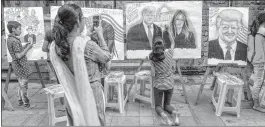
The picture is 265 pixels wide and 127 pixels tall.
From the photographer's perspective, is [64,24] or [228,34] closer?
[64,24]

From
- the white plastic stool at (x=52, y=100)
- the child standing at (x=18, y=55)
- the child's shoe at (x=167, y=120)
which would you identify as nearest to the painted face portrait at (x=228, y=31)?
the child's shoe at (x=167, y=120)

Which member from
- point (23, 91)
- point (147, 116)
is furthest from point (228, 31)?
point (23, 91)

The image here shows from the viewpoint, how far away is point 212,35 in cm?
476

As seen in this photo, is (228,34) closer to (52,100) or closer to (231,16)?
(231,16)

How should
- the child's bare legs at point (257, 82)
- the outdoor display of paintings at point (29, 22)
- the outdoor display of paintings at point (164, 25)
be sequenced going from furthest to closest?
the outdoor display of paintings at point (29, 22), the outdoor display of paintings at point (164, 25), the child's bare legs at point (257, 82)

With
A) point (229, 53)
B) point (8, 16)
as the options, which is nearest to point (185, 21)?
point (229, 53)

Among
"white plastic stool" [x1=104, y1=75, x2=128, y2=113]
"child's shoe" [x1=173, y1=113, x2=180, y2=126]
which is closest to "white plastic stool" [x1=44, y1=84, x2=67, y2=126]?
"white plastic stool" [x1=104, y1=75, x2=128, y2=113]

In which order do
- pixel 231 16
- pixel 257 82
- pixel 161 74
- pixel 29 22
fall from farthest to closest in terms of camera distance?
1. pixel 29 22
2. pixel 231 16
3. pixel 257 82
4. pixel 161 74

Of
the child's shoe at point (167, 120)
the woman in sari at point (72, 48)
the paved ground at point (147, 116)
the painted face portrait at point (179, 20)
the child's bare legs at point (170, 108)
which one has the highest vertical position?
the painted face portrait at point (179, 20)

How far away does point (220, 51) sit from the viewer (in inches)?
188

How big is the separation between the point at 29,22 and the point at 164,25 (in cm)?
250

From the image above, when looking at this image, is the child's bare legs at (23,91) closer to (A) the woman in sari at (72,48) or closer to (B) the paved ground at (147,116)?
(B) the paved ground at (147,116)

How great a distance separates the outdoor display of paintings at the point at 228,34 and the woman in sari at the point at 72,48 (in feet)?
9.78

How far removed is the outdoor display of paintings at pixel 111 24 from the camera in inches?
191
